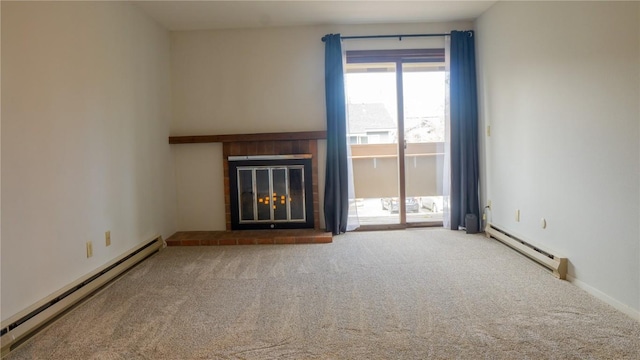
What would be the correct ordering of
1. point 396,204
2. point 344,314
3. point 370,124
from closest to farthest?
1. point 344,314
2. point 370,124
3. point 396,204

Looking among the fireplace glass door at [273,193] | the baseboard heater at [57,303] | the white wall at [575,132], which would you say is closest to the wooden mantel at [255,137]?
the fireplace glass door at [273,193]

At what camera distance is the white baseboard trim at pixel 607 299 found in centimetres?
201

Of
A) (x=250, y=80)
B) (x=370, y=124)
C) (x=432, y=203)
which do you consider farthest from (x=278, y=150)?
(x=432, y=203)

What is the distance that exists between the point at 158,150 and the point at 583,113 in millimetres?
3689

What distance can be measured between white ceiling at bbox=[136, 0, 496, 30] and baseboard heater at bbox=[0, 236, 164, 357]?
7.58ft

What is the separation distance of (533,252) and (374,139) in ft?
6.79

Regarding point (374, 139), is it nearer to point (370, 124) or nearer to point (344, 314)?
point (370, 124)

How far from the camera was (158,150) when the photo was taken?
12.5 feet

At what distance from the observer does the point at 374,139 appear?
172 inches

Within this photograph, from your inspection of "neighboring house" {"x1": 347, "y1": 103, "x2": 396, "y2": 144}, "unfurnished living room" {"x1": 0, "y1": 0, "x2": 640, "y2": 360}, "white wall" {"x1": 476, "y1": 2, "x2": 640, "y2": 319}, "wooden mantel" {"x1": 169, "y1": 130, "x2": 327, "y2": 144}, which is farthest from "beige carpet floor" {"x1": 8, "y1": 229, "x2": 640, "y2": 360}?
"neighboring house" {"x1": 347, "y1": 103, "x2": 396, "y2": 144}

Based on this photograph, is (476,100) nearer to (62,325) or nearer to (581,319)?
(581,319)

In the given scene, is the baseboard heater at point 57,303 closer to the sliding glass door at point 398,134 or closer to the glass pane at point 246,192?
the glass pane at point 246,192

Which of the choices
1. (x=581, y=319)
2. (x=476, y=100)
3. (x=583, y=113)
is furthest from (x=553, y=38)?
(x=581, y=319)

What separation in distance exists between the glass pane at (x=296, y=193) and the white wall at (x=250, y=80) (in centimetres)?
24
